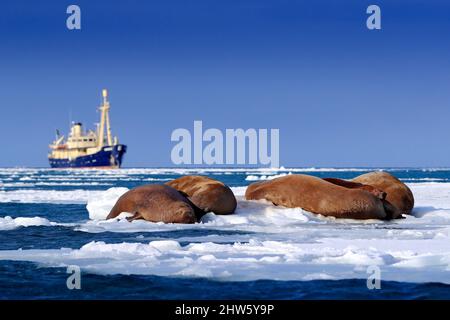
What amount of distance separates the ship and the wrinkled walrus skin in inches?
4155

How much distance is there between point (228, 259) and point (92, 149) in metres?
121

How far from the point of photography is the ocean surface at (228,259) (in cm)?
715

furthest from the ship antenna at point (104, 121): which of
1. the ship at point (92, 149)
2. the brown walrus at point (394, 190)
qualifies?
the brown walrus at point (394, 190)

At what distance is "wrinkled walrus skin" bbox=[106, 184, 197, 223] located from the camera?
566 inches

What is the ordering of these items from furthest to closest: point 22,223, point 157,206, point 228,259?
point 157,206 < point 22,223 < point 228,259

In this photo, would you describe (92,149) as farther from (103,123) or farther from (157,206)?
(157,206)

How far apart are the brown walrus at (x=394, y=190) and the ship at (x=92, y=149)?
105 metres

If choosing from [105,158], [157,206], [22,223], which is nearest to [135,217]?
[157,206]

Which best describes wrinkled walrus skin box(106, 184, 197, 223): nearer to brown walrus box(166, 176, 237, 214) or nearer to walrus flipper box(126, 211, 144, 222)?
walrus flipper box(126, 211, 144, 222)

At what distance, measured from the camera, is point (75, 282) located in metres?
7.48

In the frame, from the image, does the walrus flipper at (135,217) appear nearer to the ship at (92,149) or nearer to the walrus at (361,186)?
the walrus at (361,186)

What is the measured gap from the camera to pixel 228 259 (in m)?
9.01

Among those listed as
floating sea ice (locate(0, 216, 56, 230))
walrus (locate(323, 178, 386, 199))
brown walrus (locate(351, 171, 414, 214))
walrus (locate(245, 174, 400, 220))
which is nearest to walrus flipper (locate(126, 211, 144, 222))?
floating sea ice (locate(0, 216, 56, 230))
